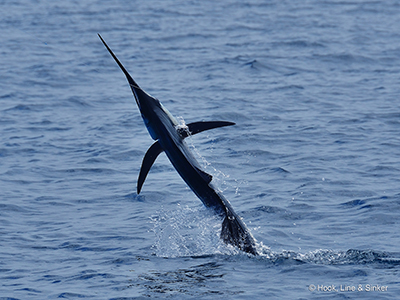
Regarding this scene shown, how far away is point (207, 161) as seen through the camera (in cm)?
1539

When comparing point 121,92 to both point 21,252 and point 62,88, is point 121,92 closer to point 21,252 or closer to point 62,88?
point 62,88

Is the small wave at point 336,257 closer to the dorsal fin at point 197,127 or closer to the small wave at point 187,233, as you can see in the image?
the small wave at point 187,233

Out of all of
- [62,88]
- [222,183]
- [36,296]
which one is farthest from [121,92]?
[36,296]

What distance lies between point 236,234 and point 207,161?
17.3 feet

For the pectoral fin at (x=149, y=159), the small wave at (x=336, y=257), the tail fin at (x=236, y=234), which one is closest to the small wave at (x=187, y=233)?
the tail fin at (x=236, y=234)

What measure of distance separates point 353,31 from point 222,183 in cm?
1795

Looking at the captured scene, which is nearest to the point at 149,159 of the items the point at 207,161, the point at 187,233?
the point at 187,233

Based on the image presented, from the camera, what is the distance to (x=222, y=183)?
14078 millimetres

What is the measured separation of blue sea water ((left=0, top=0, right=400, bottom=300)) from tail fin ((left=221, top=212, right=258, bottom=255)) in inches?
8.2

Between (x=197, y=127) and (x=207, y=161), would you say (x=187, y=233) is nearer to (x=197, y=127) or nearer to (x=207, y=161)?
(x=197, y=127)
